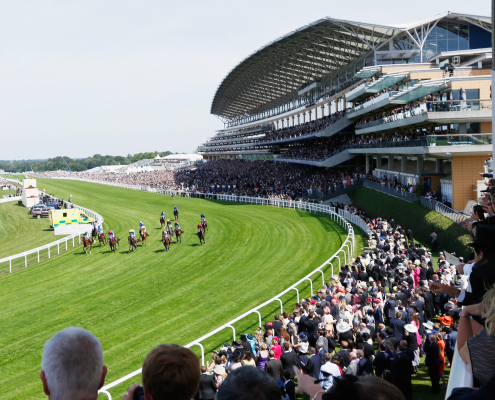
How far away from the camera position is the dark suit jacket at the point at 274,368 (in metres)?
6.21

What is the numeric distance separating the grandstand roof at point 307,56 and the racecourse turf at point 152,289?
60.0ft

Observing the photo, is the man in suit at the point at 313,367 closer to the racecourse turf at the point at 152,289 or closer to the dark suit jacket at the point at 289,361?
the dark suit jacket at the point at 289,361

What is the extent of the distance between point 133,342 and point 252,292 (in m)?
4.47

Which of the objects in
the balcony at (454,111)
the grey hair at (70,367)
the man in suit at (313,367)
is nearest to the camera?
the grey hair at (70,367)

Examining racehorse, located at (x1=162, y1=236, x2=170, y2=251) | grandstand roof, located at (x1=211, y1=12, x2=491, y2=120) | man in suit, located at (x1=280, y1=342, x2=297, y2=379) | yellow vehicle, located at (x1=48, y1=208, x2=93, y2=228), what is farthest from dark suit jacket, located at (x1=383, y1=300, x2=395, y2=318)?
grandstand roof, located at (x1=211, y1=12, x2=491, y2=120)

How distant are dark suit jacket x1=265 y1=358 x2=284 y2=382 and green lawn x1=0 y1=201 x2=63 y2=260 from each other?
1437 cm

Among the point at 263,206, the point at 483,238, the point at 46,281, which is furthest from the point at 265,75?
the point at 483,238

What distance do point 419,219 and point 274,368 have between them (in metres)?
15.2

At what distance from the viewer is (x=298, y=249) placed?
19594mm

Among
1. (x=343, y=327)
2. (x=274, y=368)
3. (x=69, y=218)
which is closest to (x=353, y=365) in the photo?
(x=274, y=368)

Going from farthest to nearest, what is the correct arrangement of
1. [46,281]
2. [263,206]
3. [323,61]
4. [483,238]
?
[323,61] < [263,206] < [46,281] < [483,238]

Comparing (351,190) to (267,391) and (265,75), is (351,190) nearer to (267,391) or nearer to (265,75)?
(267,391)

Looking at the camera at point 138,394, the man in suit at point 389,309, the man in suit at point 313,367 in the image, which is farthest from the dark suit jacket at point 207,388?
the man in suit at point 389,309

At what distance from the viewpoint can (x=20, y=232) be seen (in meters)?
27.7
